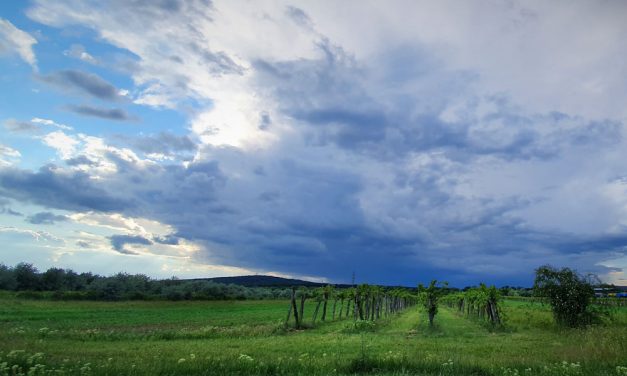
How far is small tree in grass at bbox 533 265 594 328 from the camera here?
28.9 m

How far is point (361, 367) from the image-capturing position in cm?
1220

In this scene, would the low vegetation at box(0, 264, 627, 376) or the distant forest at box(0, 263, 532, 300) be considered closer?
the low vegetation at box(0, 264, 627, 376)

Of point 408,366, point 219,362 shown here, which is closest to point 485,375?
point 408,366

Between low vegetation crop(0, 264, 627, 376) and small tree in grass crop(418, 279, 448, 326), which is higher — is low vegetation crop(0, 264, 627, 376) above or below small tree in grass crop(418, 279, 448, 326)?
below

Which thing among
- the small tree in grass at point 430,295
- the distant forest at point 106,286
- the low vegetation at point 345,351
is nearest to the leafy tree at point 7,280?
the distant forest at point 106,286

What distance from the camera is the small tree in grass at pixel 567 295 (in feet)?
94.7

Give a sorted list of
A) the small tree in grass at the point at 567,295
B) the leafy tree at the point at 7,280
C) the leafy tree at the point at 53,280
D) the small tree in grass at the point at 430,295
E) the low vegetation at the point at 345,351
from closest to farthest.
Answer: the low vegetation at the point at 345,351, the small tree in grass at the point at 567,295, the small tree in grass at the point at 430,295, the leafy tree at the point at 7,280, the leafy tree at the point at 53,280

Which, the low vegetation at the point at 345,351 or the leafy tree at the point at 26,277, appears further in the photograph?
the leafy tree at the point at 26,277

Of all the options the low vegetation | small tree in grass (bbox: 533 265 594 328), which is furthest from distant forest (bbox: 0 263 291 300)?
small tree in grass (bbox: 533 265 594 328)

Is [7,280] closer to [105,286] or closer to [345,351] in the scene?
[105,286]

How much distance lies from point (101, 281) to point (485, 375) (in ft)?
328

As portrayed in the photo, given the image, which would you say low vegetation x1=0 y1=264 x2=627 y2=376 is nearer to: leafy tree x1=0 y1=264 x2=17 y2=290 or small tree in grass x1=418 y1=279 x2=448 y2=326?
small tree in grass x1=418 y1=279 x2=448 y2=326

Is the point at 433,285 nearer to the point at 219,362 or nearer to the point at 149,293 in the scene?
the point at 219,362

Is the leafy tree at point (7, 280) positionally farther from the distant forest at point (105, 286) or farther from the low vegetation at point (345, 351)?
the low vegetation at point (345, 351)
